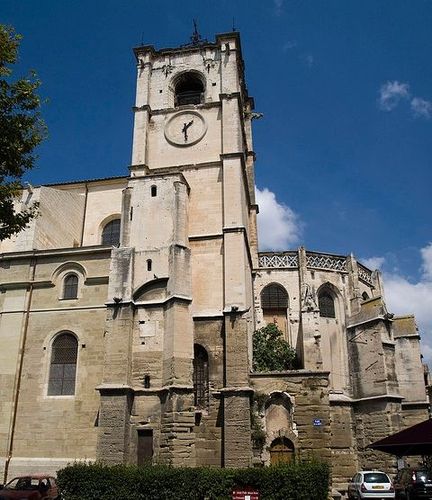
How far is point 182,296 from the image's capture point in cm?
1909

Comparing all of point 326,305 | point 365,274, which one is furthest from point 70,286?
point 365,274

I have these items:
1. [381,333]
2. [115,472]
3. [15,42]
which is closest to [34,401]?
[115,472]

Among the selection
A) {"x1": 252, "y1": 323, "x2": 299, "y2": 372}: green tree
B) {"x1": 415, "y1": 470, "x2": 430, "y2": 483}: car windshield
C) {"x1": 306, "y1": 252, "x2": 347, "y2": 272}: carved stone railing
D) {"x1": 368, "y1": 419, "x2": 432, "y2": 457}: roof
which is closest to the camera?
{"x1": 368, "y1": 419, "x2": 432, "y2": 457}: roof

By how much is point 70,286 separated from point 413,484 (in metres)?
15.1

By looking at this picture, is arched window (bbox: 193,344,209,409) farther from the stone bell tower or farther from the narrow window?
the narrow window

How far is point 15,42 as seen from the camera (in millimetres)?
12625

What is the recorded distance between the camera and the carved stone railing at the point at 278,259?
→ 27.0 meters

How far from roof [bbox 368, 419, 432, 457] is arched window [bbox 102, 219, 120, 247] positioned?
61.1ft

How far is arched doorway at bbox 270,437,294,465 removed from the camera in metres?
18.8

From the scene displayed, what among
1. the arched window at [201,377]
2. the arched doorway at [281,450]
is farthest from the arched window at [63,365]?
the arched doorway at [281,450]

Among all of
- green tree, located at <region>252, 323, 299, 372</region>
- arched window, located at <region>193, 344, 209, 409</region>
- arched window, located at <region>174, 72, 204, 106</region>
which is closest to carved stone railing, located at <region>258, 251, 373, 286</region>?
green tree, located at <region>252, 323, 299, 372</region>

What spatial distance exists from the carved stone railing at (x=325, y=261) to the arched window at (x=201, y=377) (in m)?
9.31

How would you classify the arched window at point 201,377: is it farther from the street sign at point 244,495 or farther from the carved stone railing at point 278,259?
the carved stone railing at point 278,259

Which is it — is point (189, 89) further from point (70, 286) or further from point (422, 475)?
point (422, 475)
